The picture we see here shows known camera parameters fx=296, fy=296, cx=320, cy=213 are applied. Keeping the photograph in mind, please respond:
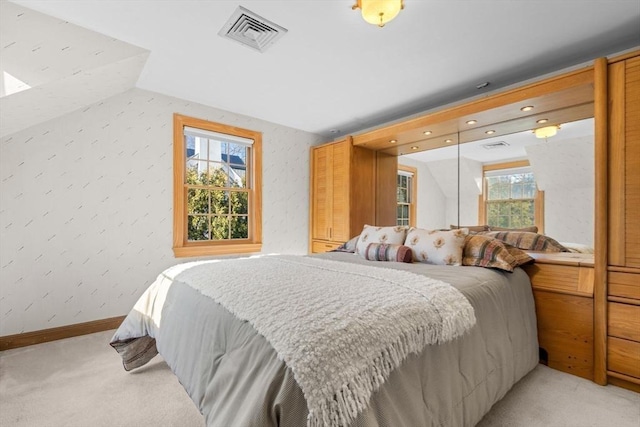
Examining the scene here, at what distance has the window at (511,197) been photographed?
2.60 m

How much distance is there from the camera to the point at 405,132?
10.7 ft

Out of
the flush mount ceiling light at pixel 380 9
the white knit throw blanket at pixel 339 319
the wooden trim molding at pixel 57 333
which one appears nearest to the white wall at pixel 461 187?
the white knit throw blanket at pixel 339 319

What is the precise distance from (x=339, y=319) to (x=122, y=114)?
315 centimetres

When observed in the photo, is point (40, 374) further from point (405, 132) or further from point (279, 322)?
point (405, 132)

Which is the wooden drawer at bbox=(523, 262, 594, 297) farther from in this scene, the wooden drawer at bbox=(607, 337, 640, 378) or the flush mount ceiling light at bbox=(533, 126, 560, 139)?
the flush mount ceiling light at bbox=(533, 126, 560, 139)

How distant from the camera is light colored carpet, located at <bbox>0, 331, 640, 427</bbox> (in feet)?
5.17

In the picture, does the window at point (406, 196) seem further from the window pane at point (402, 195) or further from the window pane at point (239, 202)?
the window pane at point (239, 202)

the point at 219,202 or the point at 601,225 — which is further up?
the point at 219,202

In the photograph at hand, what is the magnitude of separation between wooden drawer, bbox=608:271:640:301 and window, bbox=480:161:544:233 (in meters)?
0.70

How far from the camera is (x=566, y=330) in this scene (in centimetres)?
208

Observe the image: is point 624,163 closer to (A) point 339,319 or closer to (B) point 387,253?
(B) point 387,253

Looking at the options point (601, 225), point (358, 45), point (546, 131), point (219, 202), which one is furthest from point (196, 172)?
point (601, 225)

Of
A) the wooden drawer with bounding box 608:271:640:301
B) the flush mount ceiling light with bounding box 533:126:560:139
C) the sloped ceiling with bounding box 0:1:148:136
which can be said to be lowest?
the wooden drawer with bounding box 608:271:640:301

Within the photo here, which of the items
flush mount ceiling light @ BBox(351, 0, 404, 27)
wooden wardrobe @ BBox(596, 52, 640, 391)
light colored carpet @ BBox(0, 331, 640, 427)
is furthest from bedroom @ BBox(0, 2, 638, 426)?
light colored carpet @ BBox(0, 331, 640, 427)
